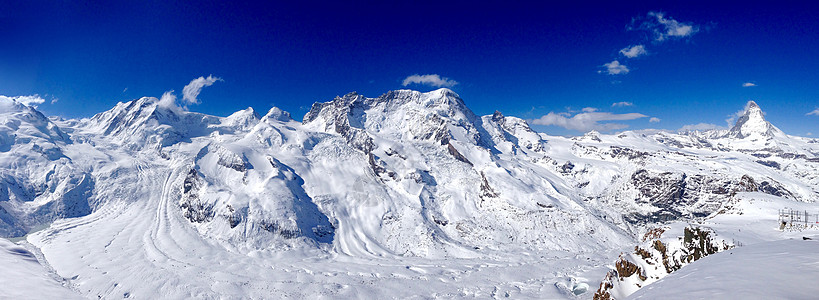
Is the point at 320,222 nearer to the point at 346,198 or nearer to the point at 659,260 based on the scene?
the point at 346,198

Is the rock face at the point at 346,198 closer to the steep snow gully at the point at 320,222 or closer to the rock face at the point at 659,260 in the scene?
the steep snow gully at the point at 320,222

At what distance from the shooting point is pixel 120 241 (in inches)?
4614

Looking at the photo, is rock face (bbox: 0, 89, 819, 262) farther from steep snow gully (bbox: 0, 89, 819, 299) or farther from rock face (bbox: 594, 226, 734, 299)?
rock face (bbox: 594, 226, 734, 299)

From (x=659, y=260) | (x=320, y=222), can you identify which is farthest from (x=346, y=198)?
(x=659, y=260)

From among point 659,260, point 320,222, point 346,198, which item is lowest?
point 320,222

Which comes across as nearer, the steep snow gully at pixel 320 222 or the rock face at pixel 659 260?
the rock face at pixel 659 260

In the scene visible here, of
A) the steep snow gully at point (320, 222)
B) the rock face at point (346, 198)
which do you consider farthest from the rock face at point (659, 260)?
the rock face at point (346, 198)

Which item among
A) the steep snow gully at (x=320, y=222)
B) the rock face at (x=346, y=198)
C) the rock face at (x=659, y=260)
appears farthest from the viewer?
the rock face at (x=346, y=198)

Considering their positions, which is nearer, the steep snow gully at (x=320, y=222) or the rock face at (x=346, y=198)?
the steep snow gully at (x=320, y=222)

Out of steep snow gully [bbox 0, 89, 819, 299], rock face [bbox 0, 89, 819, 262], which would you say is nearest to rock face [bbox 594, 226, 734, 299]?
steep snow gully [bbox 0, 89, 819, 299]

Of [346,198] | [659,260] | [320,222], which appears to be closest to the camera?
[659,260]

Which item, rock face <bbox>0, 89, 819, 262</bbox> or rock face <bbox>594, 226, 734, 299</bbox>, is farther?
rock face <bbox>0, 89, 819, 262</bbox>

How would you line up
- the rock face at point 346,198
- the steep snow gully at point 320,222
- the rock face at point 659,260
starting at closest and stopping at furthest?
the rock face at point 659,260, the steep snow gully at point 320,222, the rock face at point 346,198

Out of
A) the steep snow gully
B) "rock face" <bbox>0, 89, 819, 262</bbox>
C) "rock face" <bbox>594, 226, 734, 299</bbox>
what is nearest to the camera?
"rock face" <bbox>594, 226, 734, 299</bbox>
